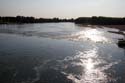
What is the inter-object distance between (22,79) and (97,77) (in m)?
7.12

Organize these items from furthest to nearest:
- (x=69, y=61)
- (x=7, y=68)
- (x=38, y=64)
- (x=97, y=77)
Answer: (x=69, y=61) < (x=38, y=64) < (x=7, y=68) < (x=97, y=77)

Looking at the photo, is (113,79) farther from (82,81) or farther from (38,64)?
(38,64)

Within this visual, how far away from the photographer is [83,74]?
60.6 feet

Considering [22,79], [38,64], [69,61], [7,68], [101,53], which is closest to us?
[22,79]

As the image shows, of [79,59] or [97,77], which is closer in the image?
[97,77]

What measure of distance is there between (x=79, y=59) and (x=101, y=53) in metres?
5.84

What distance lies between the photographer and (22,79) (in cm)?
1631

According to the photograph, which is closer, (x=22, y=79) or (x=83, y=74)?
(x=22, y=79)

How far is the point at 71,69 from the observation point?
19953mm

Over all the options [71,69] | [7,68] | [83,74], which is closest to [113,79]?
[83,74]

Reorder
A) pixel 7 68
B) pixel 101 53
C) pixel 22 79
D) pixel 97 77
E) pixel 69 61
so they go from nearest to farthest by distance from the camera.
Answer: pixel 22 79 < pixel 97 77 < pixel 7 68 < pixel 69 61 < pixel 101 53

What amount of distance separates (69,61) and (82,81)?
7044mm

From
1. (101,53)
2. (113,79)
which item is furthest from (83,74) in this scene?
(101,53)

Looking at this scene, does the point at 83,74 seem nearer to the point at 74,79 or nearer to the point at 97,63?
the point at 74,79
